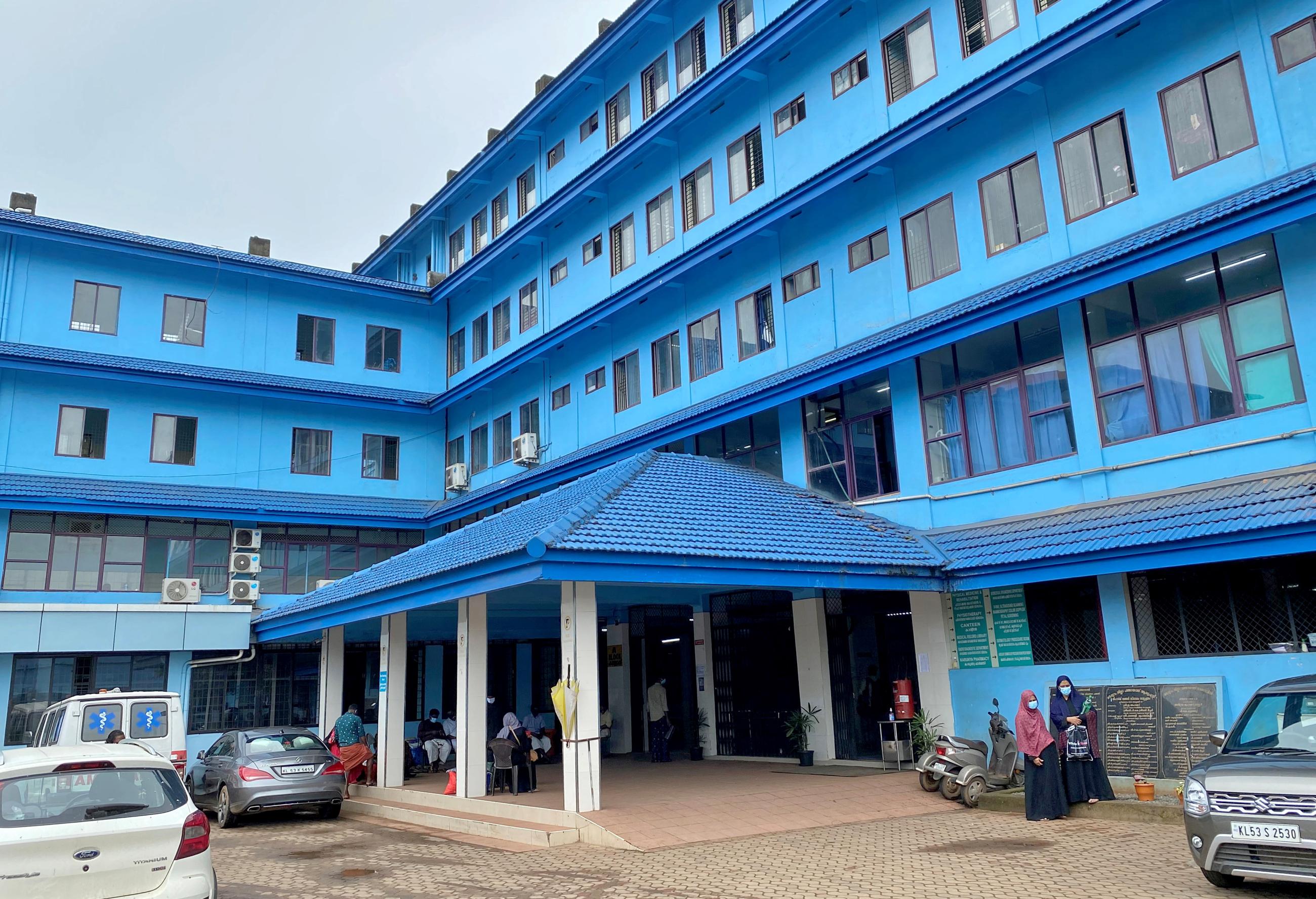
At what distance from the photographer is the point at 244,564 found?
91.1ft

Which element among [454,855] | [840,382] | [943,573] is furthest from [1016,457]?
[454,855]

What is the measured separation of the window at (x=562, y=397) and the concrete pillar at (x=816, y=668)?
36.4 feet

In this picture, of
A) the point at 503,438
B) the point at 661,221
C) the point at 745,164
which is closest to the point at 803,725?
the point at 745,164

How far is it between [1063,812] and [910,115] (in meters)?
12.2

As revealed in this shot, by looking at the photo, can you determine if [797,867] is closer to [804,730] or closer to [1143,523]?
[1143,523]

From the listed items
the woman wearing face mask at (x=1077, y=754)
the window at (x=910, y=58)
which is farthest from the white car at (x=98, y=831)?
the window at (x=910, y=58)

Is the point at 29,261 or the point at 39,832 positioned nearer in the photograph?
the point at 39,832

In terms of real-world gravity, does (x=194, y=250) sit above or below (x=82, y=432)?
above

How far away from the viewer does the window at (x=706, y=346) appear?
2273 cm

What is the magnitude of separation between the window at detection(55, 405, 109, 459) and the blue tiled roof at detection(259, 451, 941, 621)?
1264 cm

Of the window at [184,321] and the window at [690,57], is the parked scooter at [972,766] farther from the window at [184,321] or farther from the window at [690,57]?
the window at [184,321]

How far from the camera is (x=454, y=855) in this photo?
12.3 metres

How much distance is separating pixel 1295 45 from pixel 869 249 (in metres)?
7.59

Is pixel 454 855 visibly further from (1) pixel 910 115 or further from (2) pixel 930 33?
(2) pixel 930 33
